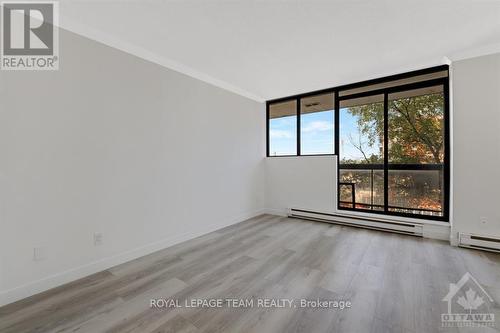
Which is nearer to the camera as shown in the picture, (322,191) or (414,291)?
(414,291)

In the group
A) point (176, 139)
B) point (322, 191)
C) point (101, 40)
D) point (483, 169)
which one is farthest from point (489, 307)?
point (101, 40)

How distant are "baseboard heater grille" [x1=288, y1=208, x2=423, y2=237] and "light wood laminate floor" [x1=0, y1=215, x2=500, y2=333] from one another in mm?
254

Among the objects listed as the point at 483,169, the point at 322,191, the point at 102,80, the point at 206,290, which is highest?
the point at 102,80

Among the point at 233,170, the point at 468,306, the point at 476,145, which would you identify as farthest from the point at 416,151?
the point at 233,170

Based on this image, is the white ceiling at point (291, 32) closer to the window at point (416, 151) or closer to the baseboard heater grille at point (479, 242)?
the window at point (416, 151)

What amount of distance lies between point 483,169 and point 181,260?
404cm

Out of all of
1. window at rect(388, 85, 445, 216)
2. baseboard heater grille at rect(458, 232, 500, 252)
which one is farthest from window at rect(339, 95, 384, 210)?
baseboard heater grille at rect(458, 232, 500, 252)

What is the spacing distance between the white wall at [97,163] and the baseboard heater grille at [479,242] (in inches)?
140

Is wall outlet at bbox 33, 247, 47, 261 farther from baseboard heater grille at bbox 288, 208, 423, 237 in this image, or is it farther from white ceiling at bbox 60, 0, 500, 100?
baseboard heater grille at bbox 288, 208, 423, 237

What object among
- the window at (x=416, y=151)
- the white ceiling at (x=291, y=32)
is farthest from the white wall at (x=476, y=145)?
the window at (x=416, y=151)

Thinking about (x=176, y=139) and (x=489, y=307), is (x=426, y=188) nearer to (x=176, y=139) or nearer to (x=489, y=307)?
(x=489, y=307)

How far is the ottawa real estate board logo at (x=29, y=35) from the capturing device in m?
1.83

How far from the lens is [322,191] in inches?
162

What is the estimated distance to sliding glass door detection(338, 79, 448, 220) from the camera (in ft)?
11.1
